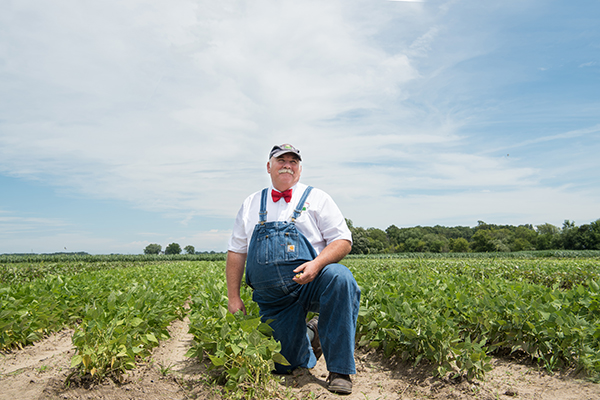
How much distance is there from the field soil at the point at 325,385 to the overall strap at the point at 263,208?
4.88 feet

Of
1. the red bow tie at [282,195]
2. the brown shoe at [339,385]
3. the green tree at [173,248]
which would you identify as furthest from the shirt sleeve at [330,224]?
the green tree at [173,248]

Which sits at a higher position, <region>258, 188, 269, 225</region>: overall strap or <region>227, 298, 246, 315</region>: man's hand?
<region>258, 188, 269, 225</region>: overall strap

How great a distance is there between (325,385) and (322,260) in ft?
3.71

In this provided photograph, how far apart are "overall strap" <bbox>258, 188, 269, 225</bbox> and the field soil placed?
1.49 m

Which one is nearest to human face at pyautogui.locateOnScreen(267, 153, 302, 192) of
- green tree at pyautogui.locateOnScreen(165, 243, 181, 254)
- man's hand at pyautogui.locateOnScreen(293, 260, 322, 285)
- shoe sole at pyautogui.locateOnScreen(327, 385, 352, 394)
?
man's hand at pyautogui.locateOnScreen(293, 260, 322, 285)

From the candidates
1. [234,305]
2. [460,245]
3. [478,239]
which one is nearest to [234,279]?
[234,305]

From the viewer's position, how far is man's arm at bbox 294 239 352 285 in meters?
2.96

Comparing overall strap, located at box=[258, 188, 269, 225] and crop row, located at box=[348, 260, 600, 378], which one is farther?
overall strap, located at box=[258, 188, 269, 225]

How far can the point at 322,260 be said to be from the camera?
3062 millimetres

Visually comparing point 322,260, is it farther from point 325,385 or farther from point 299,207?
point 325,385

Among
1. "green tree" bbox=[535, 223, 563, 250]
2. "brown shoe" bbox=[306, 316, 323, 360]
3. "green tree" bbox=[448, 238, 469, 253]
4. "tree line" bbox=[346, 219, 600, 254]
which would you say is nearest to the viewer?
"brown shoe" bbox=[306, 316, 323, 360]

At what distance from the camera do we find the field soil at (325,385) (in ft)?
9.80

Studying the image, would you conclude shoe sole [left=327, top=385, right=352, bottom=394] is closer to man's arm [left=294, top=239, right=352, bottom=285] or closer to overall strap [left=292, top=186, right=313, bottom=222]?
man's arm [left=294, top=239, right=352, bottom=285]

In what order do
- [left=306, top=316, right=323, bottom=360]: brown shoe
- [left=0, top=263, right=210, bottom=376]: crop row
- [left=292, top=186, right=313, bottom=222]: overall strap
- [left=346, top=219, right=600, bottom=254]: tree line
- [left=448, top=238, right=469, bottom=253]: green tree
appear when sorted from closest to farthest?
[left=0, top=263, right=210, bottom=376]: crop row < [left=292, top=186, right=313, bottom=222]: overall strap < [left=306, top=316, right=323, bottom=360]: brown shoe < [left=346, top=219, right=600, bottom=254]: tree line < [left=448, top=238, right=469, bottom=253]: green tree
